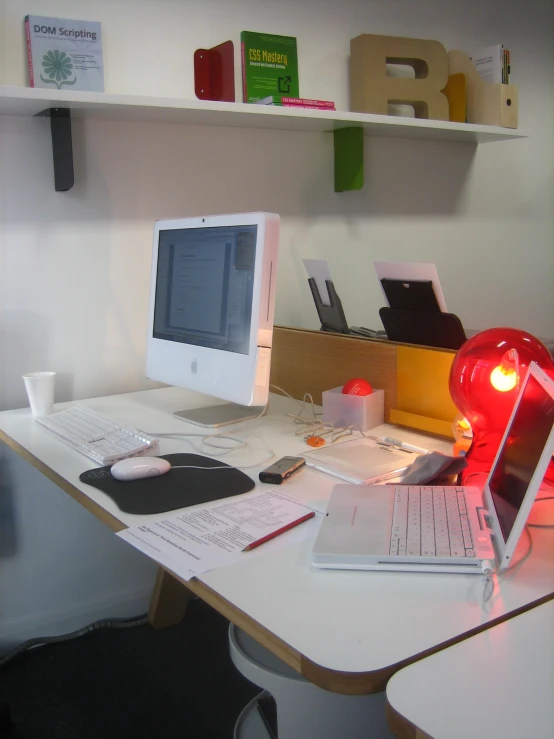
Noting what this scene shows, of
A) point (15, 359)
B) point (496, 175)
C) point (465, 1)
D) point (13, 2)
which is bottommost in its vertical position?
point (15, 359)

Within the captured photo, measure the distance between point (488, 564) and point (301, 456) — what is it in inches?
23.5

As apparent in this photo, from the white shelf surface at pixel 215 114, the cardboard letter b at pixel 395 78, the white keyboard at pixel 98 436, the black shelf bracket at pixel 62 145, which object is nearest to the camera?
the white keyboard at pixel 98 436

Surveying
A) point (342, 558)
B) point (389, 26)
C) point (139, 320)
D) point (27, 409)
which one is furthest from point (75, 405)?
point (389, 26)

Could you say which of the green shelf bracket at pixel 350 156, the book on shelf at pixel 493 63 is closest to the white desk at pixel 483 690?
the green shelf bracket at pixel 350 156

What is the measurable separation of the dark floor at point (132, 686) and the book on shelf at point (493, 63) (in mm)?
2105

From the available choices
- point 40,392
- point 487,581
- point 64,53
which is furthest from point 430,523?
point 64,53

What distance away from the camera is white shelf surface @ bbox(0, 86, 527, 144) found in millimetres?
1791

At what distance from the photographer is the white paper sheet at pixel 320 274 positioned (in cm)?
204

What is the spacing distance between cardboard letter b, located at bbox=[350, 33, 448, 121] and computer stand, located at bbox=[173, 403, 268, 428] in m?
1.12

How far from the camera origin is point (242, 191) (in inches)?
92.3

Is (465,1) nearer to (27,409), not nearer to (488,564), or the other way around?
(27,409)

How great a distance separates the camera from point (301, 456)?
152 centimetres

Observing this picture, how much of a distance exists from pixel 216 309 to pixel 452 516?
0.80 meters

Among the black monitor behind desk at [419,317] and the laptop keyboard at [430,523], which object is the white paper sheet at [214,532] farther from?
the black monitor behind desk at [419,317]
